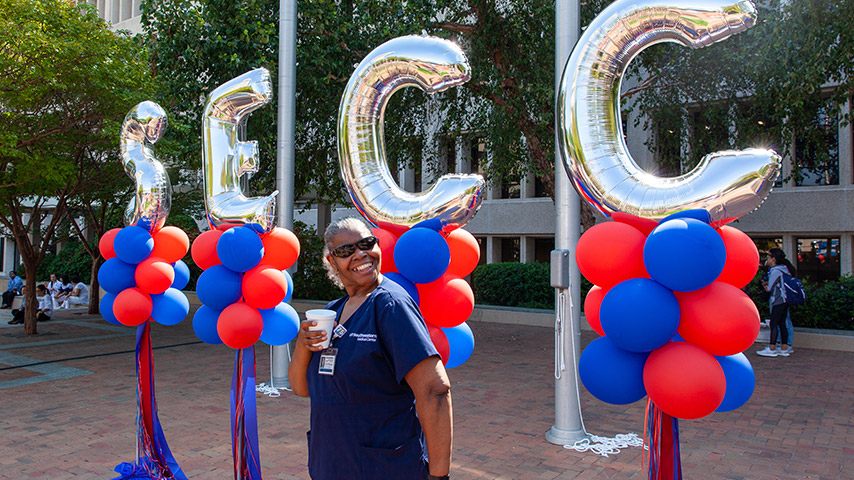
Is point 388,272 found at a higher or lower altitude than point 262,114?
lower

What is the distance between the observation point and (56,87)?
8820 mm

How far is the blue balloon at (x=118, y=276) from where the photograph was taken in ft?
13.9

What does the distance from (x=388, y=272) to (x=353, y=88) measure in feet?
3.91

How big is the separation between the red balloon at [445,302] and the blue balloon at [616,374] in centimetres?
88

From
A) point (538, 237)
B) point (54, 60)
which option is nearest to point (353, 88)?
point (54, 60)

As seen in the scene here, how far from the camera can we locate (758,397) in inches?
265

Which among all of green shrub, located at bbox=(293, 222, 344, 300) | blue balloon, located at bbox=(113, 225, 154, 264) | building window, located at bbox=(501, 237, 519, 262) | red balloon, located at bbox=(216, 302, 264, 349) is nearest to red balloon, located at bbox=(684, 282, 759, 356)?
red balloon, located at bbox=(216, 302, 264, 349)

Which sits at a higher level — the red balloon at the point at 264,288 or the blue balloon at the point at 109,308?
the red balloon at the point at 264,288

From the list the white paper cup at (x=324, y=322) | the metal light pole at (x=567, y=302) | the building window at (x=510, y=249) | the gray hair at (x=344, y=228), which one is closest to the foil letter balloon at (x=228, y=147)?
the gray hair at (x=344, y=228)

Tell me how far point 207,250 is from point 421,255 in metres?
1.71

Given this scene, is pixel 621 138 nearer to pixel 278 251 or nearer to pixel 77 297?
pixel 278 251

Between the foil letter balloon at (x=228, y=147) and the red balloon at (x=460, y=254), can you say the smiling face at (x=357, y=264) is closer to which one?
the red balloon at (x=460, y=254)

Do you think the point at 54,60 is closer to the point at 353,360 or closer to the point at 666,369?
the point at 353,360

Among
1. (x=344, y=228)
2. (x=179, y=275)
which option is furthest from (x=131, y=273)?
(x=344, y=228)
